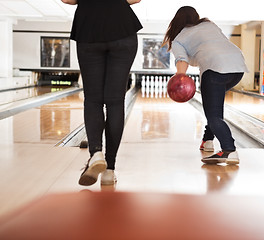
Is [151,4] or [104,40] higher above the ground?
[151,4]

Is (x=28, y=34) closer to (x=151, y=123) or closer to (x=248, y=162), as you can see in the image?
(x=151, y=123)

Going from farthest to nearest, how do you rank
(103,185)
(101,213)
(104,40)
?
1. (103,185)
2. (104,40)
3. (101,213)

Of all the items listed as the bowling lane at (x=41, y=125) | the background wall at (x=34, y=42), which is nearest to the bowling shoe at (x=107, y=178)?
the bowling lane at (x=41, y=125)

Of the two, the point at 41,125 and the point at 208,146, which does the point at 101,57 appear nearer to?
the point at 208,146

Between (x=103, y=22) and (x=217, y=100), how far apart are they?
999 millimetres

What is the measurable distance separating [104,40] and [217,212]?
863 millimetres

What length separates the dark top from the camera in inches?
78.0

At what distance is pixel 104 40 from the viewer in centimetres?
198

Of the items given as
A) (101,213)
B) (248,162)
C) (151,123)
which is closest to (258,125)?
(151,123)

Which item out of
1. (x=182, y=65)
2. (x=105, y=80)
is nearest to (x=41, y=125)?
(x=182, y=65)

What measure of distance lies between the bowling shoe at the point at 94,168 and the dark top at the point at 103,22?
513 mm

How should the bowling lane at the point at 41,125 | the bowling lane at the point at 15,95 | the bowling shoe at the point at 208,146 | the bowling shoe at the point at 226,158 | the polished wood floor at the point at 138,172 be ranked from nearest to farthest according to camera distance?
1. the polished wood floor at the point at 138,172
2. the bowling shoe at the point at 226,158
3. the bowling shoe at the point at 208,146
4. the bowling lane at the point at 41,125
5. the bowling lane at the point at 15,95

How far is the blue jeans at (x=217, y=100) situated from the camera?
2.67 metres

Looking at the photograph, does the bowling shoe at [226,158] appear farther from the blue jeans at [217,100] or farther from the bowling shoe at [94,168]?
the bowling shoe at [94,168]
